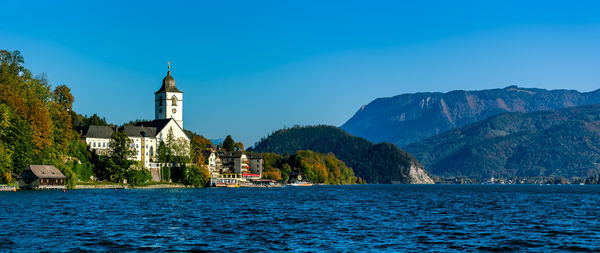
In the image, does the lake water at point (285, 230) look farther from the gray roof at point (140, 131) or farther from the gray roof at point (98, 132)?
the gray roof at point (140, 131)

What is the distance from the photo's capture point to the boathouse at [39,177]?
370 ft

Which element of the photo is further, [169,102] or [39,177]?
[169,102]

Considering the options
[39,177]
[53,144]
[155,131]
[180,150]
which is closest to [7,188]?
[39,177]

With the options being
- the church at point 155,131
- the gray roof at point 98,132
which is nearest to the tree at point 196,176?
the church at point 155,131

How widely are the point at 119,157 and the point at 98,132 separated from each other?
20061 mm

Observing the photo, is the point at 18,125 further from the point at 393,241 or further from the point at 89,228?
the point at 393,241

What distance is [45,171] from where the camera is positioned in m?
114

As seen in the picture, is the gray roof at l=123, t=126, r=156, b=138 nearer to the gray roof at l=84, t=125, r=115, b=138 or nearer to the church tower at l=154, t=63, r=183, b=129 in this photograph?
the gray roof at l=84, t=125, r=115, b=138

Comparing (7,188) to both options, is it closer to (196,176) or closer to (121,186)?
(121,186)

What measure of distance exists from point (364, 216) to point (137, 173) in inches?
3915

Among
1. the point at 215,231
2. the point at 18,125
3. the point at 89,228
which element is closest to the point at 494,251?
the point at 215,231

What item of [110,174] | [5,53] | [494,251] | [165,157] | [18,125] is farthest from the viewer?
[165,157]

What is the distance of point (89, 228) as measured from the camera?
4581 centimetres

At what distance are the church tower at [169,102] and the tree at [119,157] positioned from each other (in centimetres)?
3908
